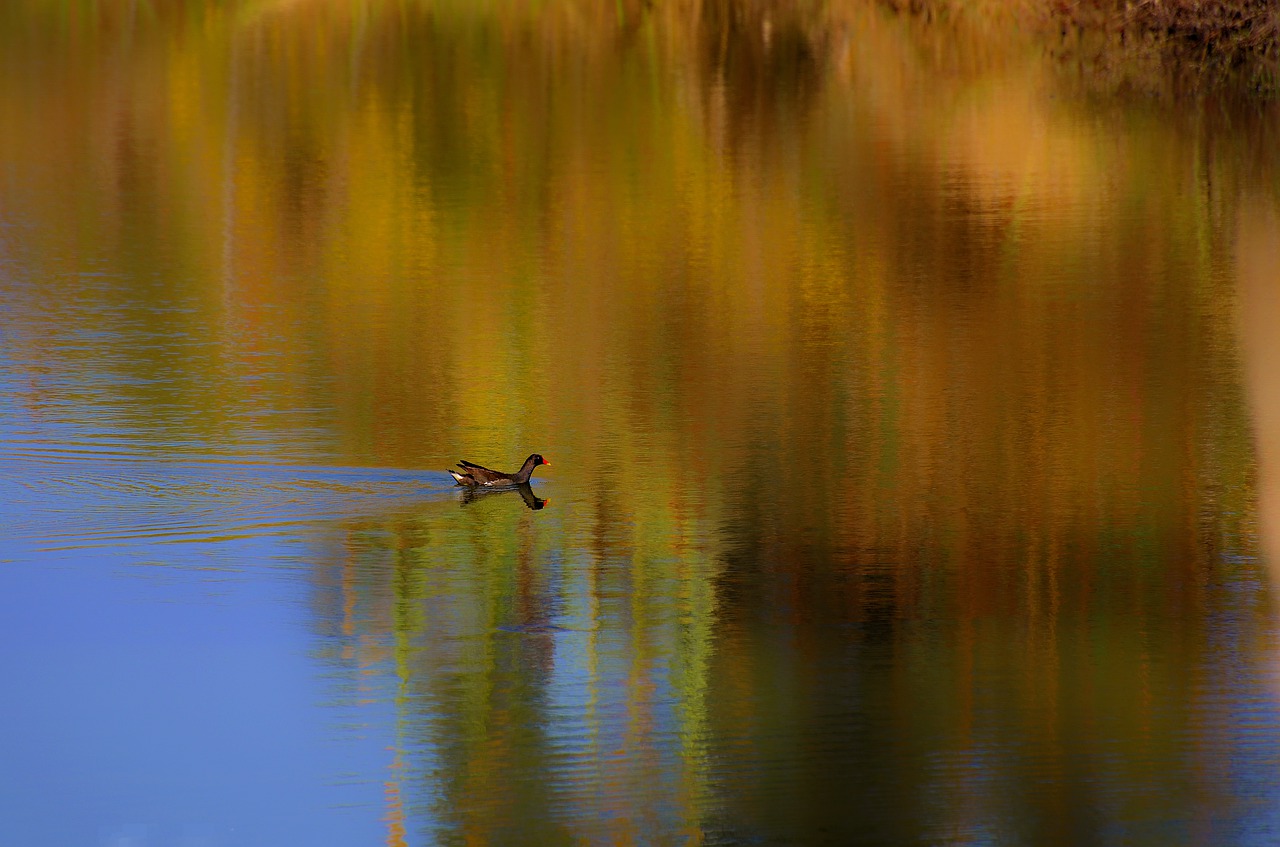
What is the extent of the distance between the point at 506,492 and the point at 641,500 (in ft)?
2.82

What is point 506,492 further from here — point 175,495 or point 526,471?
point 175,495

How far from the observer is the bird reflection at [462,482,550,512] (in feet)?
40.1

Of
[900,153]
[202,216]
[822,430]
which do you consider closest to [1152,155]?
[900,153]

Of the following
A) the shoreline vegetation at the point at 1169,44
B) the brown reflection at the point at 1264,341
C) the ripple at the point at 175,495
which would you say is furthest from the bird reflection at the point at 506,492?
the shoreline vegetation at the point at 1169,44

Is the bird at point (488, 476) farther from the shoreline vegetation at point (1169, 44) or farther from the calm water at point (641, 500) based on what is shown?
the shoreline vegetation at point (1169, 44)

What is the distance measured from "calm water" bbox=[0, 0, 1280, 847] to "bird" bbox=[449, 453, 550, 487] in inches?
7.0

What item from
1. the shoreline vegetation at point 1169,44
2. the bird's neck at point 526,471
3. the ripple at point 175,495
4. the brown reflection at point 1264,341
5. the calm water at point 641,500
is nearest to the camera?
the calm water at point 641,500

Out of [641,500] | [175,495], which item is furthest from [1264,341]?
[175,495]

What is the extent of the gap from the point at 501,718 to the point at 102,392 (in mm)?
7632

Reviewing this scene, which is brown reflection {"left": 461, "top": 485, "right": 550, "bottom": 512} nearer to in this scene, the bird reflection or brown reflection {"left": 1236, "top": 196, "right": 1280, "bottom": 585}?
the bird reflection

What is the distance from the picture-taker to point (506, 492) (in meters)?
12.4

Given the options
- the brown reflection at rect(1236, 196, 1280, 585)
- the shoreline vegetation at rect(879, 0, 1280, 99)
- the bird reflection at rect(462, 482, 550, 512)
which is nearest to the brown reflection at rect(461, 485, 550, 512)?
the bird reflection at rect(462, 482, 550, 512)

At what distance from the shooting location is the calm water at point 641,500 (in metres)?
8.12

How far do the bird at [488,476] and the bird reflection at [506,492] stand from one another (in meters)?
0.04
